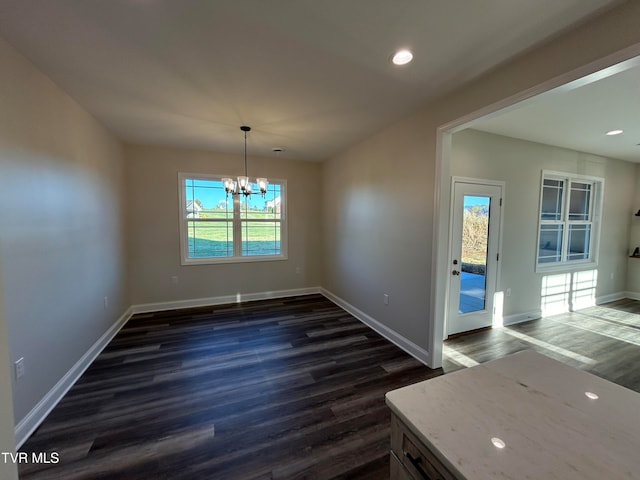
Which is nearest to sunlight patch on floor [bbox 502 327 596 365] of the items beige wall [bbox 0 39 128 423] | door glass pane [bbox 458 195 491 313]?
door glass pane [bbox 458 195 491 313]

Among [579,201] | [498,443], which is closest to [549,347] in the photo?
→ [579,201]

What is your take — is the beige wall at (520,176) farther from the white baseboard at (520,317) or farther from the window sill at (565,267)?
the window sill at (565,267)

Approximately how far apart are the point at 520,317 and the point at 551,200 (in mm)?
1884

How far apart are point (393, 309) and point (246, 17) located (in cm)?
306

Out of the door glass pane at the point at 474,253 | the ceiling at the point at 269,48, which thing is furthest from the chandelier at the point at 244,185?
the door glass pane at the point at 474,253

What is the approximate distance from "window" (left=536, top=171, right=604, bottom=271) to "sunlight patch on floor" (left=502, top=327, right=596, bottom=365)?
3.89 feet

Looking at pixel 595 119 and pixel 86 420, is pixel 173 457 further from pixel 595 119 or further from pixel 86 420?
pixel 595 119

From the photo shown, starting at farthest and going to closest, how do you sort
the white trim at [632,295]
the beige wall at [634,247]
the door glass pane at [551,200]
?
the white trim at [632,295]
the beige wall at [634,247]
the door glass pane at [551,200]

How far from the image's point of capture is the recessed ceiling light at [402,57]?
1.79m

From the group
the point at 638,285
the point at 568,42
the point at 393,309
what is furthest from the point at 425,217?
the point at 638,285

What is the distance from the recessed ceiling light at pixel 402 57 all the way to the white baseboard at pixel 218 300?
408 cm

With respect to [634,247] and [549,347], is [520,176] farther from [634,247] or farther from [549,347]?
[634,247]

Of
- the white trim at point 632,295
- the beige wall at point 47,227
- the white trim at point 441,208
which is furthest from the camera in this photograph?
the white trim at point 632,295

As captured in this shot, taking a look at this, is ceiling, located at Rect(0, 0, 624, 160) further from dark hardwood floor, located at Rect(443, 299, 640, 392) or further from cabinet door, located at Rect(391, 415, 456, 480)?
dark hardwood floor, located at Rect(443, 299, 640, 392)
